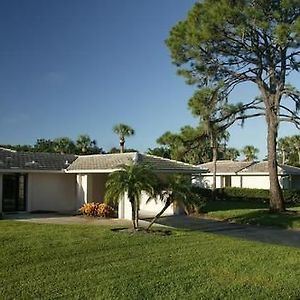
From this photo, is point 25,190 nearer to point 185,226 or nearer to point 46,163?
point 46,163

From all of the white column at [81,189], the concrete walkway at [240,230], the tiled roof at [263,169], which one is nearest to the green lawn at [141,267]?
the concrete walkway at [240,230]

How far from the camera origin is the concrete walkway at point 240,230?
1716 centimetres

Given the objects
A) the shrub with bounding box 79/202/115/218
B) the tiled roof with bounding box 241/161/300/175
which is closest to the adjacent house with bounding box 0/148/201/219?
the shrub with bounding box 79/202/115/218

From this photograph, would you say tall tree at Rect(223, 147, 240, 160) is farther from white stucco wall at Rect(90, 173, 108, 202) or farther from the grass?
the grass

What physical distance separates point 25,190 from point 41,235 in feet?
37.3

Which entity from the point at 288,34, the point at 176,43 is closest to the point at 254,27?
the point at 288,34

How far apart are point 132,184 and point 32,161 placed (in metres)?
12.1

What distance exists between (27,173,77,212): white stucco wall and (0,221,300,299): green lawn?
10959mm

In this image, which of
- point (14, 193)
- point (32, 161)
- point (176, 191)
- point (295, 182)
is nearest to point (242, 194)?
point (295, 182)

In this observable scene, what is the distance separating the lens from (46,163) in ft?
91.8

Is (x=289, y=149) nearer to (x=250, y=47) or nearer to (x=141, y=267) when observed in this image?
(x=250, y=47)

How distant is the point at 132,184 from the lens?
56.5 feet

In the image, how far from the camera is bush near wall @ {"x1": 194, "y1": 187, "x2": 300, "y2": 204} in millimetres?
36469

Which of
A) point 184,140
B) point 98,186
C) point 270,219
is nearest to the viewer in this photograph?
point 270,219
